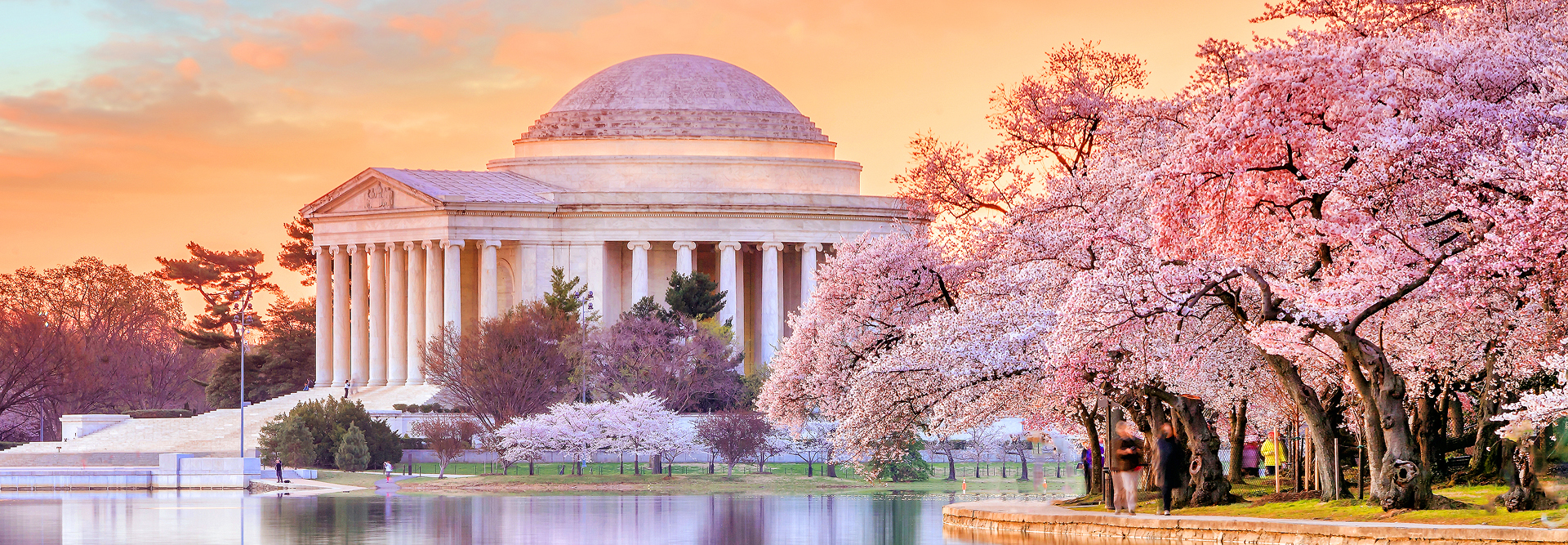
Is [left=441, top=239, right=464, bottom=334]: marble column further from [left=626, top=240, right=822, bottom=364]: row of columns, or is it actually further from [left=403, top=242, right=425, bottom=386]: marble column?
[left=626, top=240, right=822, bottom=364]: row of columns

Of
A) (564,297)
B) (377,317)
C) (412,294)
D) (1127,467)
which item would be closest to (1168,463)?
(1127,467)

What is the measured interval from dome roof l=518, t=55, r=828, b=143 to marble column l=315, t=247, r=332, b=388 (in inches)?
530

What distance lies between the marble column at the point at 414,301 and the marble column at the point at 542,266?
5781mm

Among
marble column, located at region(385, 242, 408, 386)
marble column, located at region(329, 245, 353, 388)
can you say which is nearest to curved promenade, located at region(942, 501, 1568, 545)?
marble column, located at region(385, 242, 408, 386)

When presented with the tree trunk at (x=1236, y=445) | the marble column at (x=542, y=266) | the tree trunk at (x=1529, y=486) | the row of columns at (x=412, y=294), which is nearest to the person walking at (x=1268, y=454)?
the tree trunk at (x=1236, y=445)

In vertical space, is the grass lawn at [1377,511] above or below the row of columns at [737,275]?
below

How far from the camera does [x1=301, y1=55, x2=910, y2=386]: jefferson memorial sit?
115 meters

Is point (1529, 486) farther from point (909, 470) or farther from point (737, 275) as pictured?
point (737, 275)

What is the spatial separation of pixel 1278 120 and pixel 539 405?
57.3 metres

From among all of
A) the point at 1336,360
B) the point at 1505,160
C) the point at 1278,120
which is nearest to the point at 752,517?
the point at 1336,360

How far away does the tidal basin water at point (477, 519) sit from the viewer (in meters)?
38.1

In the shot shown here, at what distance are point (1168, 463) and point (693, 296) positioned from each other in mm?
68010

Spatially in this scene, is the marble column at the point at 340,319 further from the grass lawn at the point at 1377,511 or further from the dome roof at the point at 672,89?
the grass lawn at the point at 1377,511

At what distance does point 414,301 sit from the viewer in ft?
381
